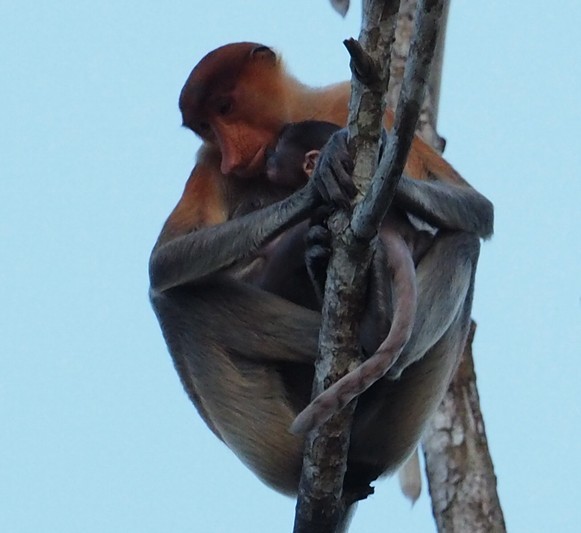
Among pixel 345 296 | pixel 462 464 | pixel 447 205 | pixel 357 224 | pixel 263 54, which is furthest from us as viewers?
pixel 462 464

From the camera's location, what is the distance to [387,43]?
10.3 ft

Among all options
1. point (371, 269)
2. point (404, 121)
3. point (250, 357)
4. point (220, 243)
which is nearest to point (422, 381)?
point (250, 357)

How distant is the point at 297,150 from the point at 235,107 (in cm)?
40

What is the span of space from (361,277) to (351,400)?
1.09ft

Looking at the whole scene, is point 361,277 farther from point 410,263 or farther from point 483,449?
point 483,449

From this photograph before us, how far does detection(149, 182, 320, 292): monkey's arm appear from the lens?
148 inches

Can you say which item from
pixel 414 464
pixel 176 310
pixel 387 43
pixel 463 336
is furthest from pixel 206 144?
pixel 414 464

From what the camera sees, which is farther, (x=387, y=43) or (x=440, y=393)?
(x=440, y=393)

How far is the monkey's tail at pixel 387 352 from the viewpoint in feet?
10.3

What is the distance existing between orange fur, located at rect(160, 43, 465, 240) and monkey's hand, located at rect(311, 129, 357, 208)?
2.55 ft

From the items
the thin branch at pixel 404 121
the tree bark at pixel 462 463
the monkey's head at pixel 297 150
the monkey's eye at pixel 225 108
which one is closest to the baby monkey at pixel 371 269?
the monkey's head at pixel 297 150

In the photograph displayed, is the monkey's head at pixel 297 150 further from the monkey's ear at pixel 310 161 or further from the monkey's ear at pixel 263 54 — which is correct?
the monkey's ear at pixel 263 54

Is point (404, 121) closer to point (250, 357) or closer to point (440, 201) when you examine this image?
point (440, 201)

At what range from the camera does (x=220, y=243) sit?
3.96 meters
